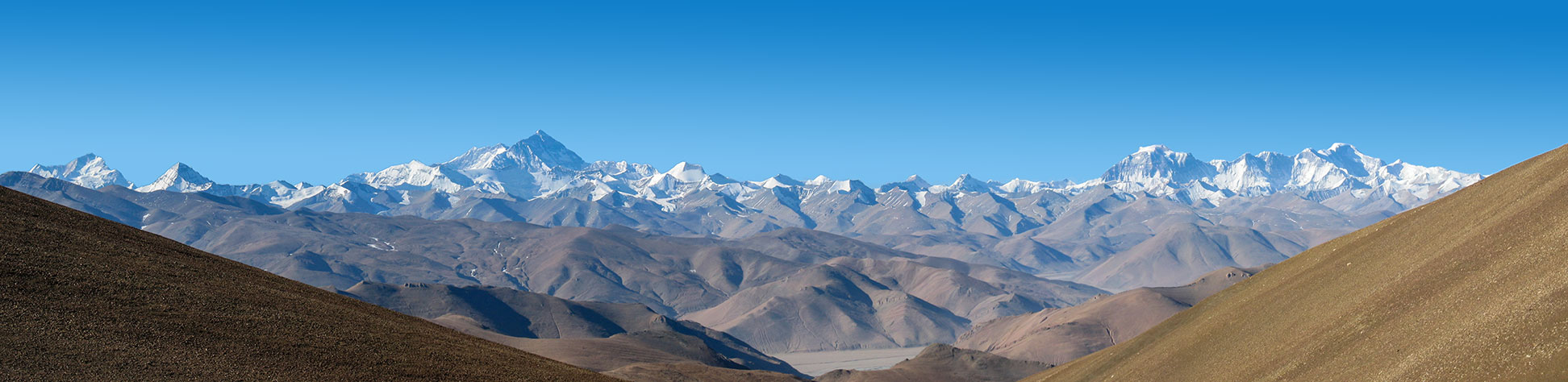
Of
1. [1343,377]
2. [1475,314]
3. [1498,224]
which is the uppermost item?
[1498,224]

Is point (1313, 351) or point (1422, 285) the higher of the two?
point (1422, 285)

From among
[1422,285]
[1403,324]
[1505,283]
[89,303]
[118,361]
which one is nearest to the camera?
[118,361]

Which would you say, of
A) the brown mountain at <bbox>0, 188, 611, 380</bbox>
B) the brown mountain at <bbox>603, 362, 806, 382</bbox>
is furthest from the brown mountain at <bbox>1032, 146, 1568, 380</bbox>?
the brown mountain at <bbox>603, 362, 806, 382</bbox>

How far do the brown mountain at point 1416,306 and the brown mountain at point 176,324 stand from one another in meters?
47.2

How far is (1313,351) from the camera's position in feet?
230

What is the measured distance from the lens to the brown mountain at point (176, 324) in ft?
164

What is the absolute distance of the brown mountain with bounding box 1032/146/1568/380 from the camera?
54.1 metres

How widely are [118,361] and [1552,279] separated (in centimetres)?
7052

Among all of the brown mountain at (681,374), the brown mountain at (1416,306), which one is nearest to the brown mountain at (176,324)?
the brown mountain at (1416,306)

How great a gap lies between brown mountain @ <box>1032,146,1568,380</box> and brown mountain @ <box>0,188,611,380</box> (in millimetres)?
47248

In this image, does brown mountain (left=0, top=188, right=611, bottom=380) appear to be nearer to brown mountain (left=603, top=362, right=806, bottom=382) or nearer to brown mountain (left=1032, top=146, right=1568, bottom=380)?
brown mountain (left=1032, top=146, right=1568, bottom=380)

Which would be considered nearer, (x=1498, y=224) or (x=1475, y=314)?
(x=1475, y=314)

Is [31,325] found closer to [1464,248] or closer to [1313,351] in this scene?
[1313,351]

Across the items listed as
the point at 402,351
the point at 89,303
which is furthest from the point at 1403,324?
the point at 89,303
